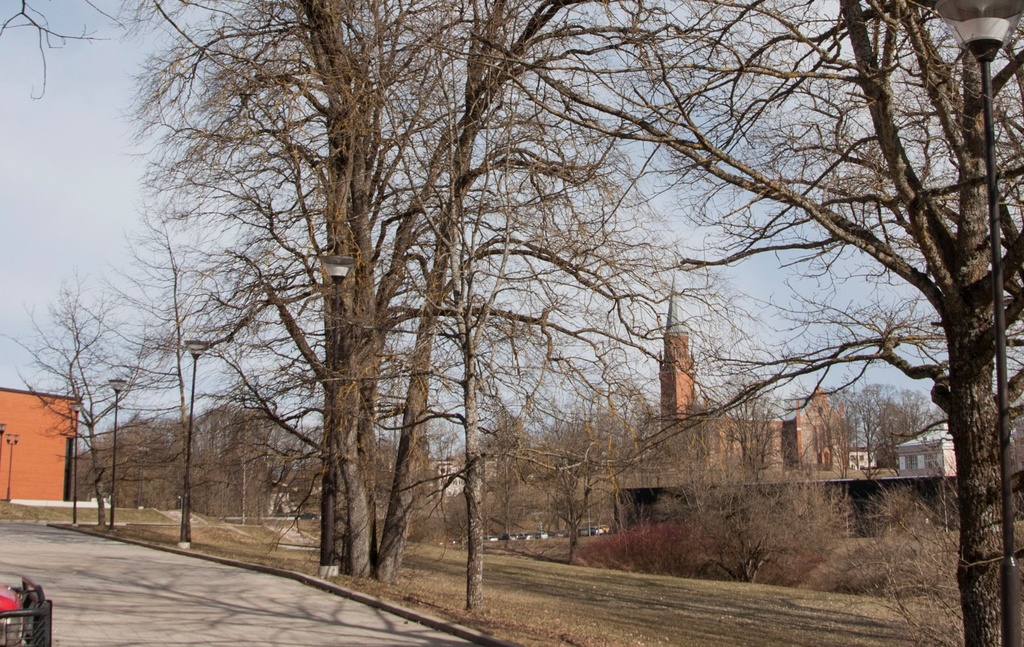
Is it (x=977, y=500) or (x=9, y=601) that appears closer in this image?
(x=9, y=601)

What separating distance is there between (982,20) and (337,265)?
1059 cm

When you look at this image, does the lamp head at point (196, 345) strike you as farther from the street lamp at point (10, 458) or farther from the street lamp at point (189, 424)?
the street lamp at point (10, 458)

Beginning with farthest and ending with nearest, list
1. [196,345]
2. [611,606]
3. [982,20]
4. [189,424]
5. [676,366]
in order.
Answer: [611,606] → [189,424] → [196,345] → [676,366] → [982,20]

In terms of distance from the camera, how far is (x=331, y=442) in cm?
1602

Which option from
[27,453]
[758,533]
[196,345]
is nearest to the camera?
[196,345]

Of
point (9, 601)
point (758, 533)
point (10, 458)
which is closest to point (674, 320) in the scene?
point (9, 601)

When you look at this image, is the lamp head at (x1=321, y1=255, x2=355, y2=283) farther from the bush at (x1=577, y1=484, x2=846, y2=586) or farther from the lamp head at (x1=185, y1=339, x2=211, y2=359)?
the bush at (x1=577, y1=484, x2=846, y2=586)

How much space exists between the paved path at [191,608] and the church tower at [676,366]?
445 cm

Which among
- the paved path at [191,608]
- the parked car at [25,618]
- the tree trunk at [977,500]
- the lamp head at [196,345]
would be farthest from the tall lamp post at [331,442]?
the tree trunk at [977,500]

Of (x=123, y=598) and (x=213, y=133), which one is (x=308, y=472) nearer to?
(x=123, y=598)

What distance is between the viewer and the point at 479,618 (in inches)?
462

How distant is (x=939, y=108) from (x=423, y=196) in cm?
782

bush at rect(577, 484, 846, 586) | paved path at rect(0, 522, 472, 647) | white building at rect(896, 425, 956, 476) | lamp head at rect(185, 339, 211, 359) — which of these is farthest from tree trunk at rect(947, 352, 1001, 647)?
bush at rect(577, 484, 846, 586)

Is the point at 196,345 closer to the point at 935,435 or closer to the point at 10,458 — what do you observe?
the point at 935,435
